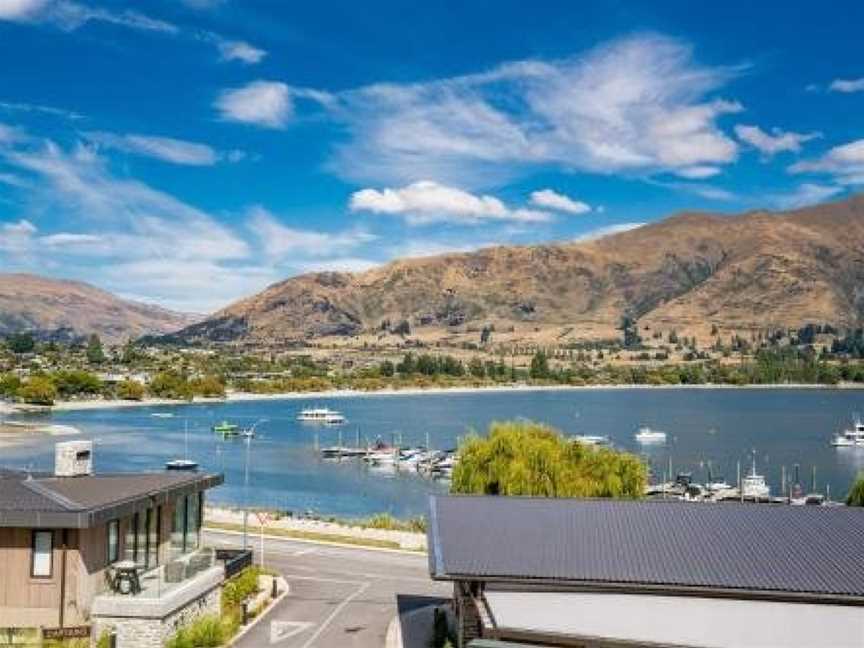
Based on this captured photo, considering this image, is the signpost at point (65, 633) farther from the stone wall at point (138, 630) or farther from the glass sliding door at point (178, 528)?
the glass sliding door at point (178, 528)

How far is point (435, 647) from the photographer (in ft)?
111

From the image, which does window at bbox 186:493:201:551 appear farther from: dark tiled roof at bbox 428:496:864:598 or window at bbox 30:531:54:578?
dark tiled roof at bbox 428:496:864:598

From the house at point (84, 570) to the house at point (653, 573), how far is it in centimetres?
848

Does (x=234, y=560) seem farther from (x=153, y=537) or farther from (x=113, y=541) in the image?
(x=113, y=541)

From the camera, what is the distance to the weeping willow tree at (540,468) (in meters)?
64.2

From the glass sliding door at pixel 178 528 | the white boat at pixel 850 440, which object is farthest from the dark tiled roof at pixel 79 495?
the white boat at pixel 850 440

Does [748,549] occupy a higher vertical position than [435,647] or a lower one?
higher

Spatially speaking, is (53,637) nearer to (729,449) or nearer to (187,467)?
(187,467)


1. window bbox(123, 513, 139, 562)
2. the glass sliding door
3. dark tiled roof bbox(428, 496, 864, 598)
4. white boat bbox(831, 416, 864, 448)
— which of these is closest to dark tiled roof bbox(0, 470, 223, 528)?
the glass sliding door

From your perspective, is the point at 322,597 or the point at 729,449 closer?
the point at 322,597

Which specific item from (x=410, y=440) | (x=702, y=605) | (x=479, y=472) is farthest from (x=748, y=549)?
(x=410, y=440)

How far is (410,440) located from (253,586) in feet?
522

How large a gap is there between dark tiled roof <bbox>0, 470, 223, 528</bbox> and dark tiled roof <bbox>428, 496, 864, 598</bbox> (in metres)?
9.28

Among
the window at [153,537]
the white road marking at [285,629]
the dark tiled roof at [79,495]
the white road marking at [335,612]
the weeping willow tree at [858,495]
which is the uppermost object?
the dark tiled roof at [79,495]
